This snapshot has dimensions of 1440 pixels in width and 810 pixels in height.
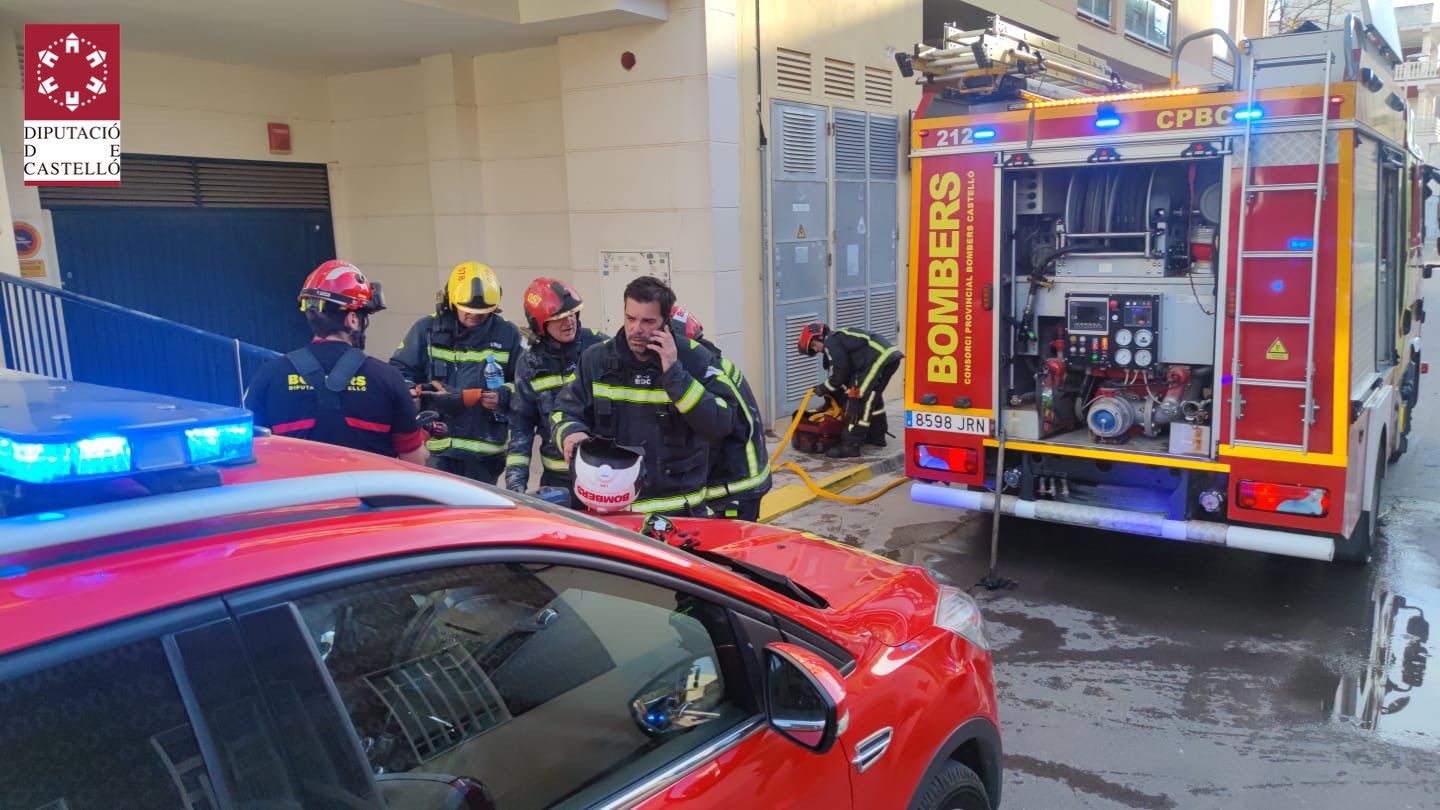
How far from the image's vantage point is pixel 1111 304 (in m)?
6.03

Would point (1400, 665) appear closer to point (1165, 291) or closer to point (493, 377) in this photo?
point (1165, 291)

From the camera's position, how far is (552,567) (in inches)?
76.2

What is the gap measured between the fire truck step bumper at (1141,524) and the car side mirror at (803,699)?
4009 millimetres

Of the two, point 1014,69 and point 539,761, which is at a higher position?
point 1014,69

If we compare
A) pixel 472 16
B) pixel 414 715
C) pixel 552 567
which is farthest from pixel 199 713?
pixel 472 16

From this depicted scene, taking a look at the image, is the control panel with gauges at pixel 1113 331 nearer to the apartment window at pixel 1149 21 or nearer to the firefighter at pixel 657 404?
the firefighter at pixel 657 404

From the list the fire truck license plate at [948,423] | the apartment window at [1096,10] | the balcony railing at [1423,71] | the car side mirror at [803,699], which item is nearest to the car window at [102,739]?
the car side mirror at [803,699]

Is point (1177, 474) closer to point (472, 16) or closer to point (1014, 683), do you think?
point (1014, 683)

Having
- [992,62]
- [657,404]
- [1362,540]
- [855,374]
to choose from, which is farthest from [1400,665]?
[855,374]

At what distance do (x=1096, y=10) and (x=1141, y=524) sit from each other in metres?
13.5

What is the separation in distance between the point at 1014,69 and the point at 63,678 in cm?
624

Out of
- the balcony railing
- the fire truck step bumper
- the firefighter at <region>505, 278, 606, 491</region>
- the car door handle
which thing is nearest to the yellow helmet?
the firefighter at <region>505, 278, 606, 491</region>

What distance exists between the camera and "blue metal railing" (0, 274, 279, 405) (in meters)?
6.57

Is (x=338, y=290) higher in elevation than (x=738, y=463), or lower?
higher
